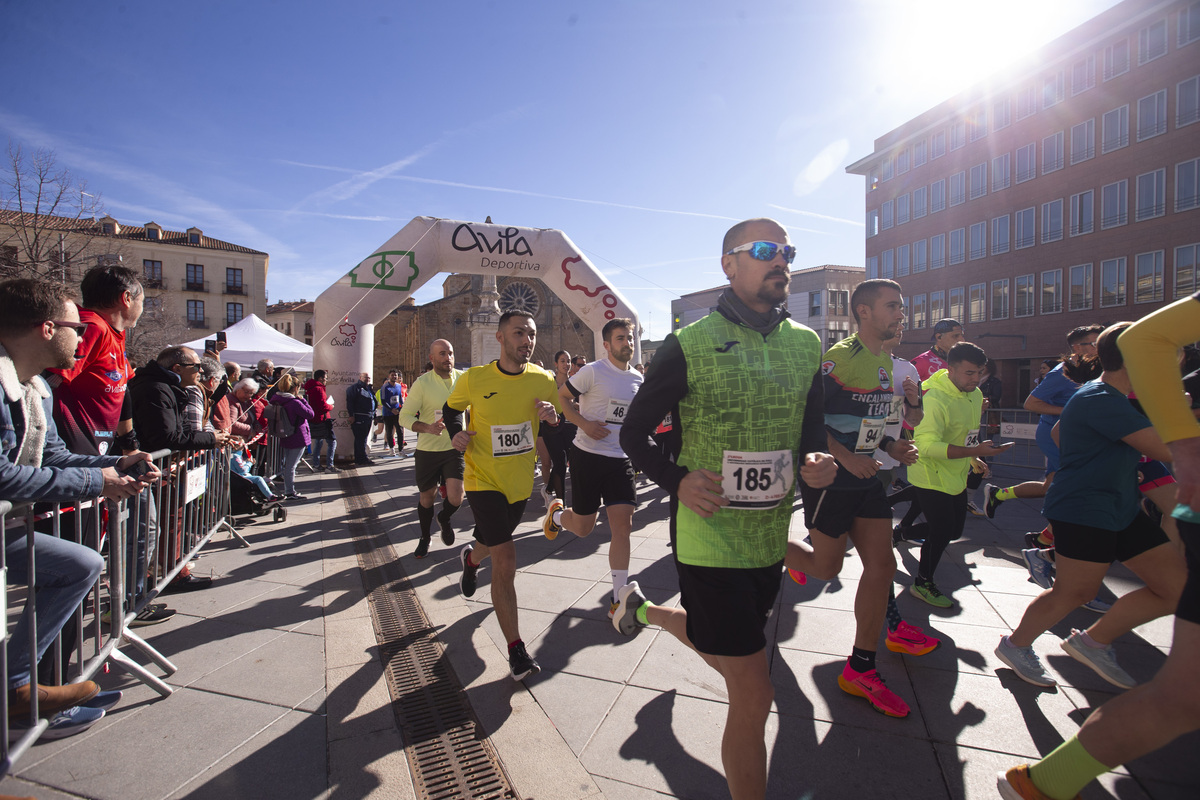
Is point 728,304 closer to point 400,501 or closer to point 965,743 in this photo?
point 965,743

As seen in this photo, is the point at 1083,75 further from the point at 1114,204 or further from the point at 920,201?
the point at 920,201

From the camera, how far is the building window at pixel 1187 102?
73.0 ft

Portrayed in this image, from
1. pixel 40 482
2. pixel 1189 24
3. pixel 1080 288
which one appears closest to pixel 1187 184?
pixel 1080 288

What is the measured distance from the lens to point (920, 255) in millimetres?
34281

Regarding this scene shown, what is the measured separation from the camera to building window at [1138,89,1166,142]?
76.6 feet

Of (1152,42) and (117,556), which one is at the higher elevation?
(1152,42)

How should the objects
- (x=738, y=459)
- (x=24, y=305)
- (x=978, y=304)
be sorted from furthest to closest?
(x=978, y=304)
(x=24, y=305)
(x=738, y=459)

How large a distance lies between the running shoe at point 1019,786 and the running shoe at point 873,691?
589mm

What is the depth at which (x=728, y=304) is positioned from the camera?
219 centimetres

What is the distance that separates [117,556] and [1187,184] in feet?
106

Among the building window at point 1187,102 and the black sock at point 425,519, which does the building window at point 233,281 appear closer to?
the black sock at point 425,519

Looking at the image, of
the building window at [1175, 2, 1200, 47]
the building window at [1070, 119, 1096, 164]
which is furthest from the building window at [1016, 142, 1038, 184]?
the building window at [1175, 2, 1200, 47]

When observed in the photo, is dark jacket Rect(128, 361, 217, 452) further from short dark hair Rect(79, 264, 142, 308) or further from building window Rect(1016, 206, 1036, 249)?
building window Rect(1016, 206, 1036, 249)

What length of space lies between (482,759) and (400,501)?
639 centimetres
